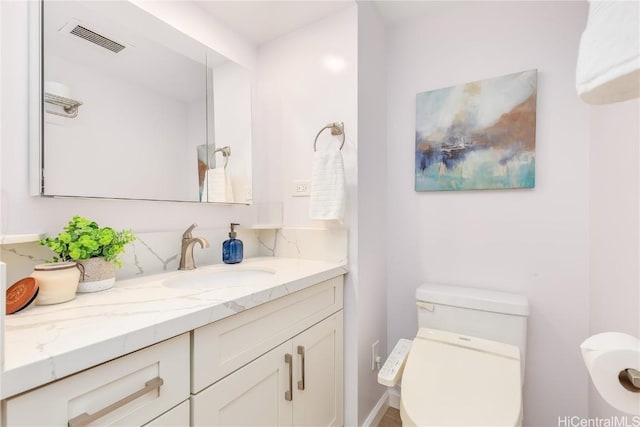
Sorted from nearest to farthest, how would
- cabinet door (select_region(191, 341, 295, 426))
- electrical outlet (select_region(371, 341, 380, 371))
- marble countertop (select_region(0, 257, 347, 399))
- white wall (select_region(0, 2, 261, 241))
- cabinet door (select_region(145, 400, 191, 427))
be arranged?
marble countertop (select_region(0, 257, 347, 399)), cabinet door (select_region(145, 400, 191, 427)), cabinet door (select_region(191, 341, 295, 426)), white wall (select_region(0, 2, 261, 241)), electrical outlet (select_region(371, 341, 380, 371))

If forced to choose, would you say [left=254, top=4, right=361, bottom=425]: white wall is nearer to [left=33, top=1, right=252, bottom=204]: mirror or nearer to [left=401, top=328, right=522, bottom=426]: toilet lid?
[left=33, top=1, right=252, bottom=204]: mirror

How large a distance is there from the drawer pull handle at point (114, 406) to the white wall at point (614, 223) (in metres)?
1.26

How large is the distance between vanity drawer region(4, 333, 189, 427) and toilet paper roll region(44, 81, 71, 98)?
34.6 inches

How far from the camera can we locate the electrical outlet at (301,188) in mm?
1528

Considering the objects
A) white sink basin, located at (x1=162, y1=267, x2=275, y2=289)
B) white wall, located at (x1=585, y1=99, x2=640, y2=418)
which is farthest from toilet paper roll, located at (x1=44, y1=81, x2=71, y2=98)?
white wall, located at (x1=585, y1=99, x2=640, y2=418)

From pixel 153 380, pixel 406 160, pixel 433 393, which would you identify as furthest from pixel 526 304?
pixel 153 380

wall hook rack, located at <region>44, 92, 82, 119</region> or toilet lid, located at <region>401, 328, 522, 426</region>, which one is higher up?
wall hook rack, located at <region>44, 92, 82, 119</region>

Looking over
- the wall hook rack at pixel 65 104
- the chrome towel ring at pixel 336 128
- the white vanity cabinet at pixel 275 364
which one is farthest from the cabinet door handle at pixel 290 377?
the wall hook rack at pixel 65 104

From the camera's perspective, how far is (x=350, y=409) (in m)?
1.37

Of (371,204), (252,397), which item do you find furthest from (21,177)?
(371,204)

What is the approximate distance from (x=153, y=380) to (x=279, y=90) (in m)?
1.45

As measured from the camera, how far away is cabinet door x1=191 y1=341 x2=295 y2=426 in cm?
74

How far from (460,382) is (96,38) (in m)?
1.80

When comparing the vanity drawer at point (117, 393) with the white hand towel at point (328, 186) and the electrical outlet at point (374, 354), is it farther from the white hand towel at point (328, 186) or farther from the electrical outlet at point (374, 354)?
the electrical outlet at point (374, 354)
